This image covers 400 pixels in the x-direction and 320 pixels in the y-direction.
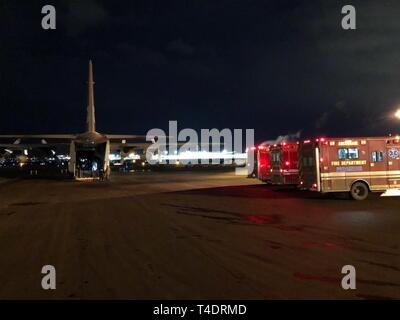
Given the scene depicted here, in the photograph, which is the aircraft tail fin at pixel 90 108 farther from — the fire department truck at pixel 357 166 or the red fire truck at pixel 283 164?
the fire department truck at pixel 357 166

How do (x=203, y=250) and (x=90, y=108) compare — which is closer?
(x=203, y=250)

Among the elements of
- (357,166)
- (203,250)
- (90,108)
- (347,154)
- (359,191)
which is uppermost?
(90,108)

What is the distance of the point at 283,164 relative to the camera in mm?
24641

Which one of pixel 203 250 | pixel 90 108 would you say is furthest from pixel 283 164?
pixel 90 108

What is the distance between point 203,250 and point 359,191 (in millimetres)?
11893

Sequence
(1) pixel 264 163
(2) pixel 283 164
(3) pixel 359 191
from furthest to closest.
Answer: (1) pixel 264 163
(2) pixel 283 164
(3) pixel 359 191

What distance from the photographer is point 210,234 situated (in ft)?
39.6

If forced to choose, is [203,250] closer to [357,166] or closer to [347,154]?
[347,154]

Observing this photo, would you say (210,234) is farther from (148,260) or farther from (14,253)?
(14,253)

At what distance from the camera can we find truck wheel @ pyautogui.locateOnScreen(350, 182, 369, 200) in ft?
64.6

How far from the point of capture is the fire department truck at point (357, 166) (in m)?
19.6

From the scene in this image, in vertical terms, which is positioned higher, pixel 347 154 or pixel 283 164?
pixel 347 154

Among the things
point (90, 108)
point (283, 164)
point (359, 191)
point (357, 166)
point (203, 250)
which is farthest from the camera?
point (90, 108)
